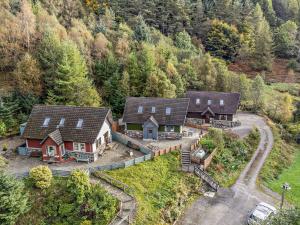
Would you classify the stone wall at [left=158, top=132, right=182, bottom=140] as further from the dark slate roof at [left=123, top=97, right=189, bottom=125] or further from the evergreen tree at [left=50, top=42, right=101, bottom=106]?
the evergreen tree at [left=50, top=42, right=101, bottom=106]

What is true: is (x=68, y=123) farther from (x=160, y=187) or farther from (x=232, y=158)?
(x=232, y=158)

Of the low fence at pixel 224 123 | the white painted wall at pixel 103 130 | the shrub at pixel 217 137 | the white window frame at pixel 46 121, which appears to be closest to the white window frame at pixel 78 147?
the white painted wall at pixel 103 130

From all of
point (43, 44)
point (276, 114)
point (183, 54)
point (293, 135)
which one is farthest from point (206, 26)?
point (43, 44)

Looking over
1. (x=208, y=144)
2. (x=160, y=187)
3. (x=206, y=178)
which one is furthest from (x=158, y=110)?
(x=160, y=187)

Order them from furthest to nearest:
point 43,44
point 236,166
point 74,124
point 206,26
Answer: point 206,26 < point 43,44 < point 236,166 < point 74,124

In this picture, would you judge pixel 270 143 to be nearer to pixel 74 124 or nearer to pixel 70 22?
pixel 74 124

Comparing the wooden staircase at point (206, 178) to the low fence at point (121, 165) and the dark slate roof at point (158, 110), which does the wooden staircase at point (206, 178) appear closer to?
the low fence at point (121, 165)
